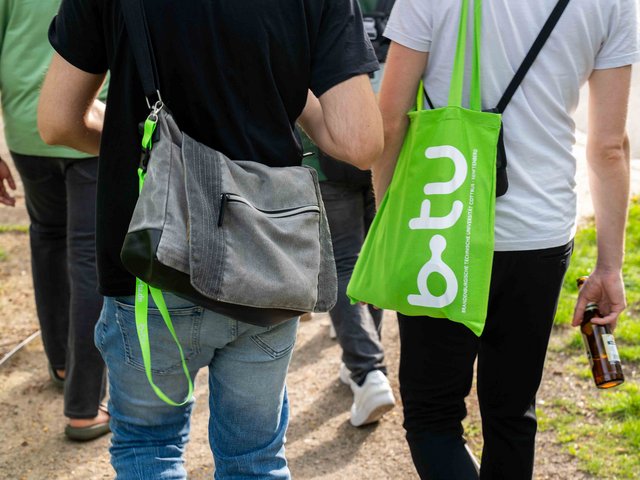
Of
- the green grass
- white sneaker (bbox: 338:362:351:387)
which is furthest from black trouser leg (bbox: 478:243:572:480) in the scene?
white sneaker (bbox: 338:362:351:387)

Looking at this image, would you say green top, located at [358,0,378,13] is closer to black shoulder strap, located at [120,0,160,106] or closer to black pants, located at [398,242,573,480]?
black pants, located at [398,242,573,480]

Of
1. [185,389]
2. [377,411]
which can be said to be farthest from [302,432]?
[185,389]

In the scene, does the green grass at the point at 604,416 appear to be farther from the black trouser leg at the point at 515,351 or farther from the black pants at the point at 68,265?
the black pants at the point at 68,265

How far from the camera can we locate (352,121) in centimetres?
197

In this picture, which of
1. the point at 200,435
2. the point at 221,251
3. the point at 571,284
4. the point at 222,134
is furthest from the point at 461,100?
the point at 571,284

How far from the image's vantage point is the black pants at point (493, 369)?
2.30m

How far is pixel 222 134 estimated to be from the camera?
191 centimetres

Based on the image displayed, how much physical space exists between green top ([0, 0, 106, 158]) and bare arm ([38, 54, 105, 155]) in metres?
1.14

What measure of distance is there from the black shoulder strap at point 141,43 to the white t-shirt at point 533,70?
68cm

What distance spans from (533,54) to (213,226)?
2.97 ft

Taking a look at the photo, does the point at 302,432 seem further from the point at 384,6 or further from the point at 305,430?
the point at 384,6

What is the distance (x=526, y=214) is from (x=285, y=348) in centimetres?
70

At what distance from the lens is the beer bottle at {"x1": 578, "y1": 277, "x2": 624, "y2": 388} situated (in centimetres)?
254

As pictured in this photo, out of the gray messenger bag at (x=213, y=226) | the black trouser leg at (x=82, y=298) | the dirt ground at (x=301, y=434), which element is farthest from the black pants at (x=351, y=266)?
the gray messenger bag at (x=213, y=226)
